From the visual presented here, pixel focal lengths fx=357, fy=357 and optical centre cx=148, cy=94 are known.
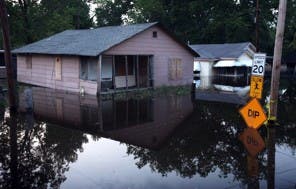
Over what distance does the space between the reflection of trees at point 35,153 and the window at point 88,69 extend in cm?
1025

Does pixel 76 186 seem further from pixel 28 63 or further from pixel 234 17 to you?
pixel 234 17

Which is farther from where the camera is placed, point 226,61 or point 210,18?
point 210,18

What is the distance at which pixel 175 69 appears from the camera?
93.8 ft

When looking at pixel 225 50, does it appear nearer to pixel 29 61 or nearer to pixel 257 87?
pixel 29 61

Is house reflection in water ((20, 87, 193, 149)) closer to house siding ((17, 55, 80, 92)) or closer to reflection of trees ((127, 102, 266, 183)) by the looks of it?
reflection of trees ((127, 102, 266, 183))

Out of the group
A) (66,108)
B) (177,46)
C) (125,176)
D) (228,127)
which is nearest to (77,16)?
(177,46)

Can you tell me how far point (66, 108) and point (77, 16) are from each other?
39.7 meters

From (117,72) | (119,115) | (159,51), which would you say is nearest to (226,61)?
(159,51)

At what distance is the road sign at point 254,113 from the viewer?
12250 mm

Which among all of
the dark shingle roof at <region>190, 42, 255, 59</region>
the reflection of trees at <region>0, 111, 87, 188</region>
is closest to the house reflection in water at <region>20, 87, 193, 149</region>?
the reflection of trees at <region>0, 111, 87, 188</region>

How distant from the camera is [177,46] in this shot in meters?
28.5

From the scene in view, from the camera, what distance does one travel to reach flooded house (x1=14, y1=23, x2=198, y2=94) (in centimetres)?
2408

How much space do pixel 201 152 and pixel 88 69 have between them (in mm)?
15543

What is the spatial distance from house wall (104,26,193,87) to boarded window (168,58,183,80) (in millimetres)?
247
